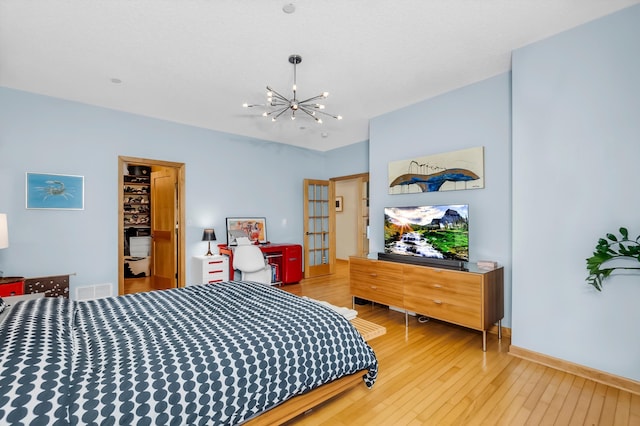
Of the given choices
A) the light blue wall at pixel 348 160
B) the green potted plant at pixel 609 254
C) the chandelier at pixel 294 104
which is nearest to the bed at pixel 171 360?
the green potted plant at pixel 609 254

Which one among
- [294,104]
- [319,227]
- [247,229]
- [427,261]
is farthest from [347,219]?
[294,104]

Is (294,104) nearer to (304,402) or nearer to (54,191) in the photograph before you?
(304,402)

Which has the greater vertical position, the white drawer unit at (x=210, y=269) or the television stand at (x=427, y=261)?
the television stand at (x=427, y=261)

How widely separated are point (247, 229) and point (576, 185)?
14.9ft

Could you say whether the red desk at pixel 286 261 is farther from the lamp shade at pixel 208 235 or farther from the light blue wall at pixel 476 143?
the light blue wall at pixel 476 143

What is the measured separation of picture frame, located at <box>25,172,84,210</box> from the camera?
11.5ft

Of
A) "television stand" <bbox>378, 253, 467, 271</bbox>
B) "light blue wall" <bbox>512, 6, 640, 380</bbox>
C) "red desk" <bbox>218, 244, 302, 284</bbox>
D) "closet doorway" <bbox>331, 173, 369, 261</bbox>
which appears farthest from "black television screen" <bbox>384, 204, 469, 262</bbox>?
"closet doorway" <bbox>331, 173, 369, 261</bbox>

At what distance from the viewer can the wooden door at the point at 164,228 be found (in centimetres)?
480

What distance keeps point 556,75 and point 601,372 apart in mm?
2405

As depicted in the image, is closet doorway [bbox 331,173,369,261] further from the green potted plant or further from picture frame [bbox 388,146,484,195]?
the green potted plant

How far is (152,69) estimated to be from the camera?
2.98 metres

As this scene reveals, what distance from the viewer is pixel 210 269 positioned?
4516 millimetres

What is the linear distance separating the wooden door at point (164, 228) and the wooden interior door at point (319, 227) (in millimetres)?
2493

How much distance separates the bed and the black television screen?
5.52ft
